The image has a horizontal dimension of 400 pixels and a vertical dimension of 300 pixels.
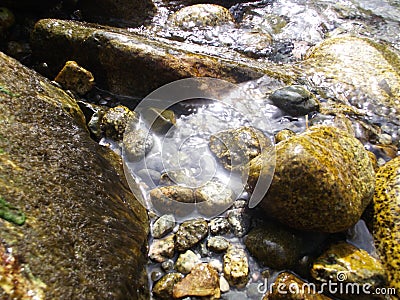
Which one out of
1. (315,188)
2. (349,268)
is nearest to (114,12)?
(315,188)

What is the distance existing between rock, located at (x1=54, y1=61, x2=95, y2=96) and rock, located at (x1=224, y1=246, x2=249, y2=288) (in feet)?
11.8

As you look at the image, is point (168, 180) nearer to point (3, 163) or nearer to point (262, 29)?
point (3, 163)

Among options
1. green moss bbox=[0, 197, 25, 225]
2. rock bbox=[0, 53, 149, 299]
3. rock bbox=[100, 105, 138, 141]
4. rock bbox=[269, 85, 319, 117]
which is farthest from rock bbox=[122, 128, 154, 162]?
green moss bbox=[0, 197, 25, 225]

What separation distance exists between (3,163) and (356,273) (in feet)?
11.0

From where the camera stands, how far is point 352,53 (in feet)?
21.2

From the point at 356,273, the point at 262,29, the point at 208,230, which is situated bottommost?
the point at 208,230

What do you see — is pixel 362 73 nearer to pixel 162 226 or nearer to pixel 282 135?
pixel 282 135

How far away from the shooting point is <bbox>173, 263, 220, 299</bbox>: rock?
10.5 feet

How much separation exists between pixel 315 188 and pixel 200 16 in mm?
5311

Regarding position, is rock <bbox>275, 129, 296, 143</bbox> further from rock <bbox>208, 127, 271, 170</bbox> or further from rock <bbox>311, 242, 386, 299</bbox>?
rock <bbox>311, 242, 386, 299</bbox>

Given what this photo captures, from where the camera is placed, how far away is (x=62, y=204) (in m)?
2.54

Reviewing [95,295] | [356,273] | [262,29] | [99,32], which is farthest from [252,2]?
[95,295]

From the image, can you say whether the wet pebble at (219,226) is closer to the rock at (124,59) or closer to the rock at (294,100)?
the rock at (294,100)

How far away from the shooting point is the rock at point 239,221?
149 inches
